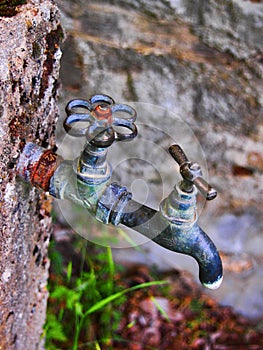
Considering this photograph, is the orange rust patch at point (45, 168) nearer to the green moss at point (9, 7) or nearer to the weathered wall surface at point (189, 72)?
the green moss at point (9, 7)

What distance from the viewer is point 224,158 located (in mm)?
1688

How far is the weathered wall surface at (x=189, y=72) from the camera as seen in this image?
1.33 metres

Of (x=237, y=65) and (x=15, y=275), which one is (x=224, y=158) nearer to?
(x=237, y=65)

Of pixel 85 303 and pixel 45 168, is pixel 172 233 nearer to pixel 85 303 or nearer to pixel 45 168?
pixel 45 168

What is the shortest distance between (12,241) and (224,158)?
2.95 ft

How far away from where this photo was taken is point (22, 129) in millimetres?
921

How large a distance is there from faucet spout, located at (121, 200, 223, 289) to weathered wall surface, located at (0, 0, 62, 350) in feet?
0.76

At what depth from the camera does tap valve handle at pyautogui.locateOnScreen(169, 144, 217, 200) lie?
73 centimetres

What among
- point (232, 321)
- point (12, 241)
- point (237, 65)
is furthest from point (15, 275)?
point (232, 321)

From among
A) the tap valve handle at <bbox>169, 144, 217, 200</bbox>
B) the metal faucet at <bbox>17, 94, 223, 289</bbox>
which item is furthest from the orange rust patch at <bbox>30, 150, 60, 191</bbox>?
the tap valve handle at <bbox>169, 144, 217, 200</bbox>

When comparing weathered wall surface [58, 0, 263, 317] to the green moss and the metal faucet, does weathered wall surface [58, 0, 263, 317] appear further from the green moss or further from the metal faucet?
the metal faucet

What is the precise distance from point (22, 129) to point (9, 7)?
8.7 inches

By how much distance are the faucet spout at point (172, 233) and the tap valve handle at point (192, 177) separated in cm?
9

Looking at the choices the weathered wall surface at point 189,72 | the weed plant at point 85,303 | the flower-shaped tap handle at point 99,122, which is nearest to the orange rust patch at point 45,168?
the flower-shaped tap handle at point 99,122
